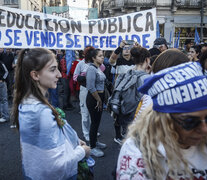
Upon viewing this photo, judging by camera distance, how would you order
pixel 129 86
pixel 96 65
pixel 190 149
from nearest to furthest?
pixel 190 149 < pixel 129 86 < pixel 96 65

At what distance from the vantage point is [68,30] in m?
4.29

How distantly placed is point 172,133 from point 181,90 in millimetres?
210

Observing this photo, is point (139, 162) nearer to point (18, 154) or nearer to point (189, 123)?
point (189, 123)

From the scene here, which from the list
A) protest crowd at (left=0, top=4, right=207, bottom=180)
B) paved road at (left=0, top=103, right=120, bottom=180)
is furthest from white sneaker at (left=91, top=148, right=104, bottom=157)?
protest crowd at (left=0, top=4, right=207, bottom=180)

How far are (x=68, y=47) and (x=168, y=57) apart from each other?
9.48 feet

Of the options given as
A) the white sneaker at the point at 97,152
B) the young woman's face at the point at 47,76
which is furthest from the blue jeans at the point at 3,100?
the young woman's face at the point at 47,76

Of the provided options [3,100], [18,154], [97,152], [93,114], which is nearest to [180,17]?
[3,100]

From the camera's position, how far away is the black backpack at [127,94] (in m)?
2.68

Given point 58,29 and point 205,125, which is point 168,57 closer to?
point 205,125

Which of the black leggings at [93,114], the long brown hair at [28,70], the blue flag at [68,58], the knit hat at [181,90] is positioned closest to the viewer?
the knit hat at [181,90]

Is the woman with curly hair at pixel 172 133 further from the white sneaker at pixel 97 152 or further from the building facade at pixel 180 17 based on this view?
the building facade at pixel 180 17

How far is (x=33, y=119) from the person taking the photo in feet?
4.37

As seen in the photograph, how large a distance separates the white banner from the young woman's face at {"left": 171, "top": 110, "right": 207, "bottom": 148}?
11.3 ft

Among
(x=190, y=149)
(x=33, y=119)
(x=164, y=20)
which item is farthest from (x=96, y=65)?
(x=164, y=20)
